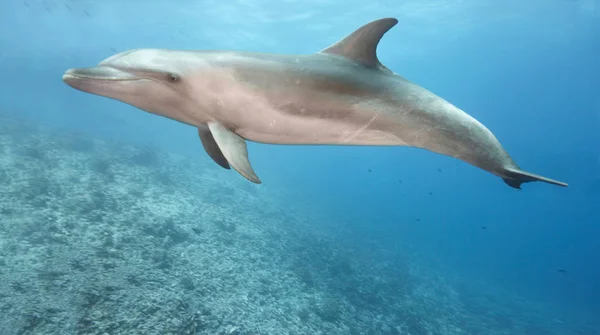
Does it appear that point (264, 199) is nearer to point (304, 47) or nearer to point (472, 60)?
point (304, 47)

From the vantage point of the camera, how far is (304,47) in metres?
45.9

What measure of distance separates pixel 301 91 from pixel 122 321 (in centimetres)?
552

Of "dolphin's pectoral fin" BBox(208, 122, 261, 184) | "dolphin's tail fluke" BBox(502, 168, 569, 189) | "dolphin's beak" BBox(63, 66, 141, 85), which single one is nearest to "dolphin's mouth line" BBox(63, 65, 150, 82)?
"dolphin's beak" BBox(63, 66, 141, 85)

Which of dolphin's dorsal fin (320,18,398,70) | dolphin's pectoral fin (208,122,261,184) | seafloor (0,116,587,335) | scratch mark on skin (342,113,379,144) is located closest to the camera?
dolphin's pectoral fin (208,122,261,184)

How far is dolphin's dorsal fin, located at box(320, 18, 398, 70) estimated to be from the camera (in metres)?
3.91

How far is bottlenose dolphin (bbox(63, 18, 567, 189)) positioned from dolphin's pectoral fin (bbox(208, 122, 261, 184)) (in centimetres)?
1

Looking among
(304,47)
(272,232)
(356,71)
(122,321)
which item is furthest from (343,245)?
(304,47)

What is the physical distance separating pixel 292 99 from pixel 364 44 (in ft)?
3.74

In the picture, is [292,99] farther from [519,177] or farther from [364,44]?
[519,177]

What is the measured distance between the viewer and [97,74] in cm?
303

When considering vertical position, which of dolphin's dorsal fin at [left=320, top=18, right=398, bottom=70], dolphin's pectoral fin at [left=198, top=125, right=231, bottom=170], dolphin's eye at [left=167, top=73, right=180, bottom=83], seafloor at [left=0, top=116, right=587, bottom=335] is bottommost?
seafloor at [left=0, top=116, right=587, bottom=335]

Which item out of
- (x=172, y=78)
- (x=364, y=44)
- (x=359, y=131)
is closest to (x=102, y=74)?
(x=172, y=78)

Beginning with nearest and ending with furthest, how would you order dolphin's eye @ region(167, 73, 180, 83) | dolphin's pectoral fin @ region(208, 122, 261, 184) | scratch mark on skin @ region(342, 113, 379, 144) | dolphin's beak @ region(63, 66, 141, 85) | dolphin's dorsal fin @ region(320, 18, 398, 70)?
dolphin's beak @ region(63, 66, 141, 85) → dolphin's pectoral fin @ region(208, 122, 261, 184) → dolphin's eye @ region(167, 73, 180, 83) → scratch mark on skin @ region(342, 113, 379, 144) → dolphin's dorsal fin @ region(320, 18, 398, 70)

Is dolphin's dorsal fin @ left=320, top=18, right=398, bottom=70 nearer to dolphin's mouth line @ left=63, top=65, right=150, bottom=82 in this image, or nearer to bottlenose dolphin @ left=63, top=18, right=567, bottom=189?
bottlenose dolphin @ left=63, top=18, right=567, bottom=189
